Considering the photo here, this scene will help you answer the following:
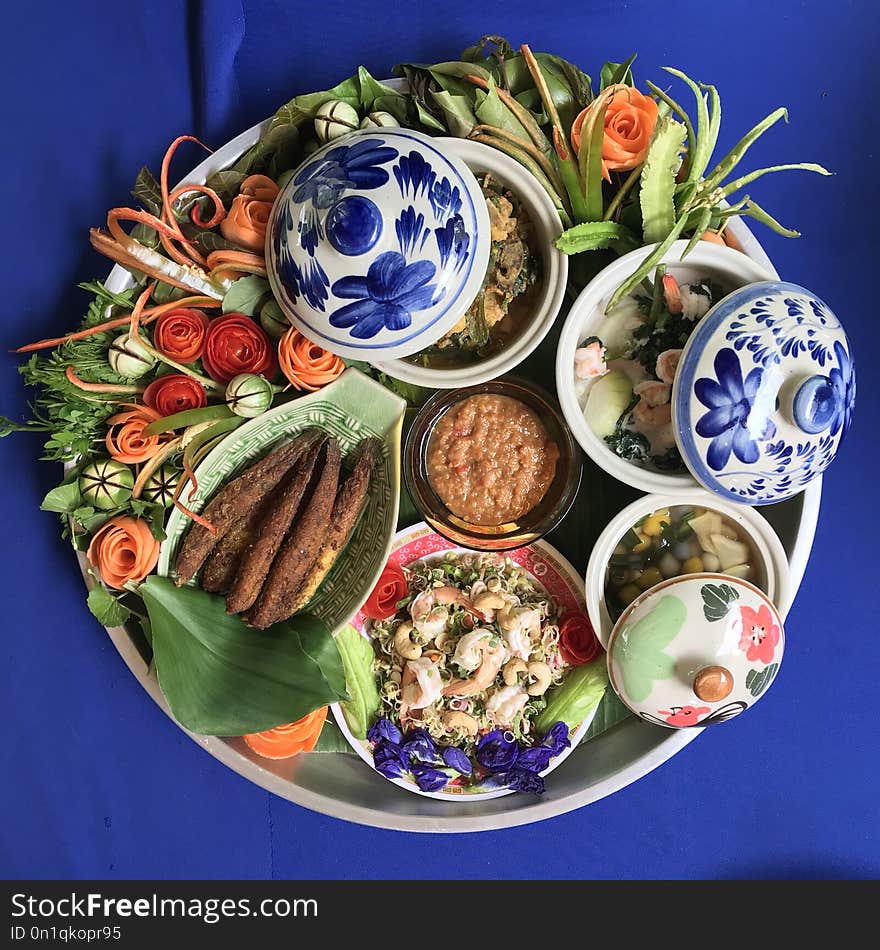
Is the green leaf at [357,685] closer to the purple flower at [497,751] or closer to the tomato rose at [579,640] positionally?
the purple flower at [497,751]

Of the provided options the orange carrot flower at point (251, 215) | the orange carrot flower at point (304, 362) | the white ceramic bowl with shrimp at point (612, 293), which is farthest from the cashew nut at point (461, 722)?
the orange carrot flower at point (251, 215)

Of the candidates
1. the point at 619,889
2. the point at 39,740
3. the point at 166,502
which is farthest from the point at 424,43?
the point at 619,889

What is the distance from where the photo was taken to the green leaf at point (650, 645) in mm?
1264

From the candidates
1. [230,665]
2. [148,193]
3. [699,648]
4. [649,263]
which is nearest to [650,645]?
[699,648]

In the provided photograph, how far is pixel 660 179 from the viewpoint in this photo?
1.21 metres

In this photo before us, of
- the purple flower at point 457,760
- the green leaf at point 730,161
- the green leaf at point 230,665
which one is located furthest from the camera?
the purple flower at point 457,760

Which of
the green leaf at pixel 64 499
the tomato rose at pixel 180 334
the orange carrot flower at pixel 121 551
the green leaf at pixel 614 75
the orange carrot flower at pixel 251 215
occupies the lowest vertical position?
the orange carrot flower at pixel 121 551

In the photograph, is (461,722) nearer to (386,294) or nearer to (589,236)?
(386,294)

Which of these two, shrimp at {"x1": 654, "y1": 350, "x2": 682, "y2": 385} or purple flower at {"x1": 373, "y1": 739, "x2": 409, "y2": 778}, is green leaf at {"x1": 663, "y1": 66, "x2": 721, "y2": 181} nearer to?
shrimp at {"x1": 654, "y1": 350, "x2": 682, "y2": 385}

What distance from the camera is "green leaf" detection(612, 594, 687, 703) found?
1.26 meters

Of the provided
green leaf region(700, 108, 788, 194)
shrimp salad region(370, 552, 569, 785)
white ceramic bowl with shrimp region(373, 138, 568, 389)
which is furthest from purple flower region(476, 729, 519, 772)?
green leaf region(700, 108, 788, 194)

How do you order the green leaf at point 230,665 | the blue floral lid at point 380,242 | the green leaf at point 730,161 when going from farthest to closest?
the green leaf at point 230,665
the green leaf at point 730,161
the blue floral lid at point 380,242

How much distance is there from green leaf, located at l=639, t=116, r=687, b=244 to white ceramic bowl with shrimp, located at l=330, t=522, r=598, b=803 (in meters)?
0.58

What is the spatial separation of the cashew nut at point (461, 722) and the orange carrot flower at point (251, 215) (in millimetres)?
880
